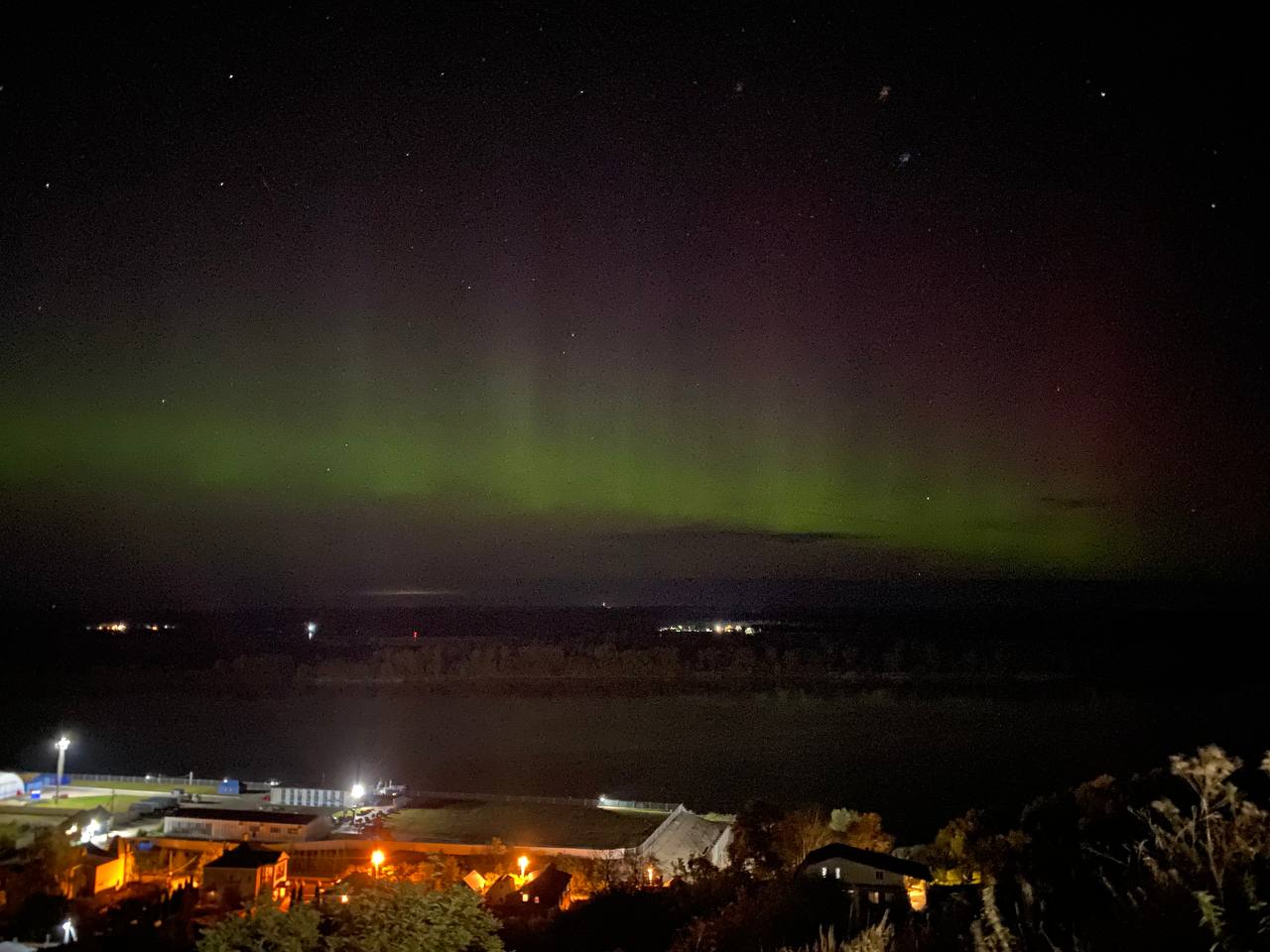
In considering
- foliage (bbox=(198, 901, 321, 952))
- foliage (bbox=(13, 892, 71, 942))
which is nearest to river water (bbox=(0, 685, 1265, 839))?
foliage (bbox=(13, 892, 71, 942))

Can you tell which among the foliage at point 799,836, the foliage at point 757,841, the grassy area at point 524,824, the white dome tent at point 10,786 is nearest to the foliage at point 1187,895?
the foliage at point 757,841

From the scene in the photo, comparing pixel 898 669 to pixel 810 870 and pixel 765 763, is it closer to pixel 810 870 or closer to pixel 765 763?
pixel 765 763

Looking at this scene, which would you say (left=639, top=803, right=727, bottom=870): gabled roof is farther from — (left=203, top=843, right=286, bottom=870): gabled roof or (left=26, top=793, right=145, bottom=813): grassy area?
(left=26, top=793, right=145, bottom=813): grassy area

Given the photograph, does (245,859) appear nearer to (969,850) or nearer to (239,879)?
(239,879)

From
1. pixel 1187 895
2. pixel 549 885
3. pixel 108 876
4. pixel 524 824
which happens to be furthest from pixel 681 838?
pixel 1187 895

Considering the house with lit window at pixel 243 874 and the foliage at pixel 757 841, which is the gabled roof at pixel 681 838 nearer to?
the foliage at pixel 757 841

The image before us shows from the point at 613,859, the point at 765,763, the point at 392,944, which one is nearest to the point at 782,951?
the point at 392,944

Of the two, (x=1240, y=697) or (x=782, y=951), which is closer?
(x=782, y=951)
